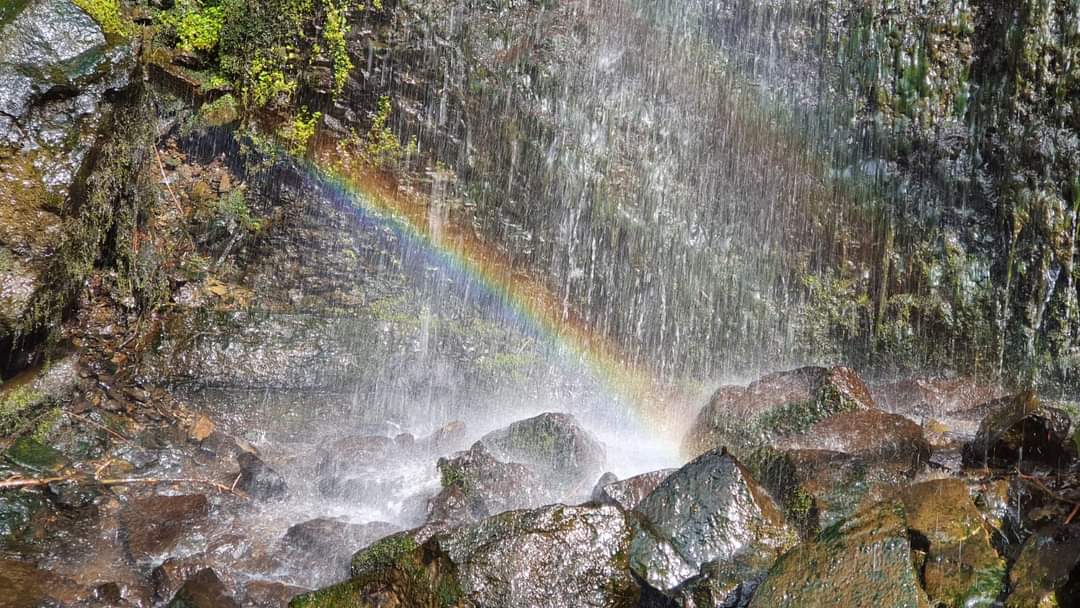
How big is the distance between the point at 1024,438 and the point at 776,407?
2.07 m

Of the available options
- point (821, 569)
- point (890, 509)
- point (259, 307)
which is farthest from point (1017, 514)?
point (259, 307)

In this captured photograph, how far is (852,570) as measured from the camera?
325 cm

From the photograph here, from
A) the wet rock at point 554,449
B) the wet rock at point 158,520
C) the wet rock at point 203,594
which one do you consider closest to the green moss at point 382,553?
the wet rock at point 203,594

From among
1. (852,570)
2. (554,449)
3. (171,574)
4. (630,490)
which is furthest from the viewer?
(554,449)

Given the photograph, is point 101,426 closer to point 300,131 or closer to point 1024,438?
point 300,131

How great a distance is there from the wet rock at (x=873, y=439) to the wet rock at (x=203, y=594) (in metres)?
4.19

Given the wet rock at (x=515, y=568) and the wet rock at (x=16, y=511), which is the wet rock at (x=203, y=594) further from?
the wet rock at (x=16, y=511)

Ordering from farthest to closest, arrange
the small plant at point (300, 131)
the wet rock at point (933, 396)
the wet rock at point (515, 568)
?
the small plant at point (300, 131)
the wet rock at point (933, 396)
the wet rock at point (515, 568)

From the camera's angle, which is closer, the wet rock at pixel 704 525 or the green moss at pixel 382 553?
the wet rock at pixel 704 525

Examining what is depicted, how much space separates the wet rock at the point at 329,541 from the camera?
17.7ft

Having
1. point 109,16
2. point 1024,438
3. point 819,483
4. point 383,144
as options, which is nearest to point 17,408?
point 109,16

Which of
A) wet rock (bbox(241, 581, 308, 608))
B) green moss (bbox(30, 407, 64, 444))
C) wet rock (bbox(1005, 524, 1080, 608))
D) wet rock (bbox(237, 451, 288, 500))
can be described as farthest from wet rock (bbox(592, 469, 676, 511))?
green moss (bbox(30, 407, 64, 444))

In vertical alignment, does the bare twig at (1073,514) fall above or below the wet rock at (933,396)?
above

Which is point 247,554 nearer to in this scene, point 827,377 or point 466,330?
point 466,330
